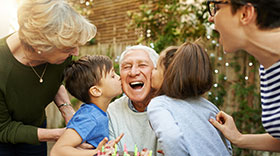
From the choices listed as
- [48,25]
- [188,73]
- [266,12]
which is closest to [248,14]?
[266,12]

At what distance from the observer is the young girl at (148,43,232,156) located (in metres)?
1.90

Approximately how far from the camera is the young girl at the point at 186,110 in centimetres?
190

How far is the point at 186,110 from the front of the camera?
207 centimetres

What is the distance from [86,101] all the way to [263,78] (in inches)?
55.3

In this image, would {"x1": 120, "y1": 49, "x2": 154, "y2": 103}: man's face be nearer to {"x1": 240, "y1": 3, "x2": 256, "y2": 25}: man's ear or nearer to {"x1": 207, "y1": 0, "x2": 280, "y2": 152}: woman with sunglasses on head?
{"x1": 207, "y1": 0, "x2": 280, "y2": 152}: woman with sunglasses on head

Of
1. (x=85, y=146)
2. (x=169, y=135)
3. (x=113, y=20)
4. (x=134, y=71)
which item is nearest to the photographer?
(x=169, y=135)

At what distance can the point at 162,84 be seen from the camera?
7.44ft

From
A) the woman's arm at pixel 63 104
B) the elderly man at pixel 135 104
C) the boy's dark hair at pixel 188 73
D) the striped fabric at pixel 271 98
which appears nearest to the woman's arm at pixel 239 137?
the boy's dark hair at pixel 188 73

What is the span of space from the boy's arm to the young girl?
511mm

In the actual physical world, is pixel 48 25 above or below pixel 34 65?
above

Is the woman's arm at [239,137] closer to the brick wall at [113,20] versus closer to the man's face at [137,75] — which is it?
the man's face at [137,75]

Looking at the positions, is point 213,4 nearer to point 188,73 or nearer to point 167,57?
point 188,73

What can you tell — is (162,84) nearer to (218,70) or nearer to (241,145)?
(241,145)

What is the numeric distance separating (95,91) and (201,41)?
2.81 metres
